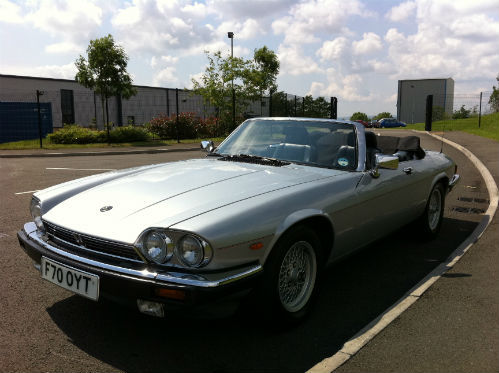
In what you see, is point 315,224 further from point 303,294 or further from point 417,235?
point 417,235

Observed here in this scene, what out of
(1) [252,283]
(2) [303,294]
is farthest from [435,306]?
(1) [252,283]

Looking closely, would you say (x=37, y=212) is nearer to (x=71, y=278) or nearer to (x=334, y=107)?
(x=71, y=278)

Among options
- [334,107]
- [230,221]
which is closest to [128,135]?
[334,107]

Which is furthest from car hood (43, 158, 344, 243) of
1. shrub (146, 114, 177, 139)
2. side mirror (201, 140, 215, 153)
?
shrub (146, 114, 177, 139)

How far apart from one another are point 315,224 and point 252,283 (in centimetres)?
78

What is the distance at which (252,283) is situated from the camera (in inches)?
102

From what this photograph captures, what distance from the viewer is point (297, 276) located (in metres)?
3.04

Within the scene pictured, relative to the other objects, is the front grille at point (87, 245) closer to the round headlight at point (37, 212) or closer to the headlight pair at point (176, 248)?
the headlight pair at point (176, 248)

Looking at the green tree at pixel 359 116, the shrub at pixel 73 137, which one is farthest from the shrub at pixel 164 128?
the green tree at pixel 359 116

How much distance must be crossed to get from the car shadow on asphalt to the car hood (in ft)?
1.97

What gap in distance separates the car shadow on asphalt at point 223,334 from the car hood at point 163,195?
1.97 ft

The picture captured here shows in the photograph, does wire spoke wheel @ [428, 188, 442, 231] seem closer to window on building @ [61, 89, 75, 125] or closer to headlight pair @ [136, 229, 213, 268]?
headlight pair @ [136, 229, 213, 268]

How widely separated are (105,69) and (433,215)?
16.8m

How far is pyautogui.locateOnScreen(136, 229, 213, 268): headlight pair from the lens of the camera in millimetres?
2438
